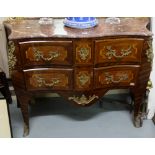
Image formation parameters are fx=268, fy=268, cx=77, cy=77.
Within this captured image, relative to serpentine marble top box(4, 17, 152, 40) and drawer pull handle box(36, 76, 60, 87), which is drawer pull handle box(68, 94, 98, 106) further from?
serpentine marble top box(4, 17, 152, 40)

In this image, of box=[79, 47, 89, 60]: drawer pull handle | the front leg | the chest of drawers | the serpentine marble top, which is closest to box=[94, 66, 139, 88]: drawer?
the chest of drawers

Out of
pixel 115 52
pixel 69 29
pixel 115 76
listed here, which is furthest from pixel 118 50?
pixel 69 29

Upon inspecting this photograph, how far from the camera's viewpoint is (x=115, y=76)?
163cm

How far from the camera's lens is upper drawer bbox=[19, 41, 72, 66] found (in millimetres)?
1473

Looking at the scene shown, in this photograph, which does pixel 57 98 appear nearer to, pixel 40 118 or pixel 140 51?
pixel 40 118

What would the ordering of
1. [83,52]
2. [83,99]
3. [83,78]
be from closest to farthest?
[83,52]
[83,78]
[83,99]

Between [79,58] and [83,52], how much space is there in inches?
1.8

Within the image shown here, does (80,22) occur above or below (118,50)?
above

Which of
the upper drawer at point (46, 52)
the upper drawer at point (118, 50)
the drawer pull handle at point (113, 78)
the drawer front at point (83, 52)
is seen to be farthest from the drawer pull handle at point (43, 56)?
the drawer pull handle at point (113, 78)

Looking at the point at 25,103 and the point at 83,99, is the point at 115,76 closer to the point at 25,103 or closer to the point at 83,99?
the point at 83,99

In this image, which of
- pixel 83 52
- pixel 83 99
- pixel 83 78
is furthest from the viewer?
pixel 83 99

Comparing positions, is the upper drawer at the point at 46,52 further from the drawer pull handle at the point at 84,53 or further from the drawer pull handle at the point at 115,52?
the drawer pull handle at the point at 115,52

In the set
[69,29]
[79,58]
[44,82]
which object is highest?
[69,29]
